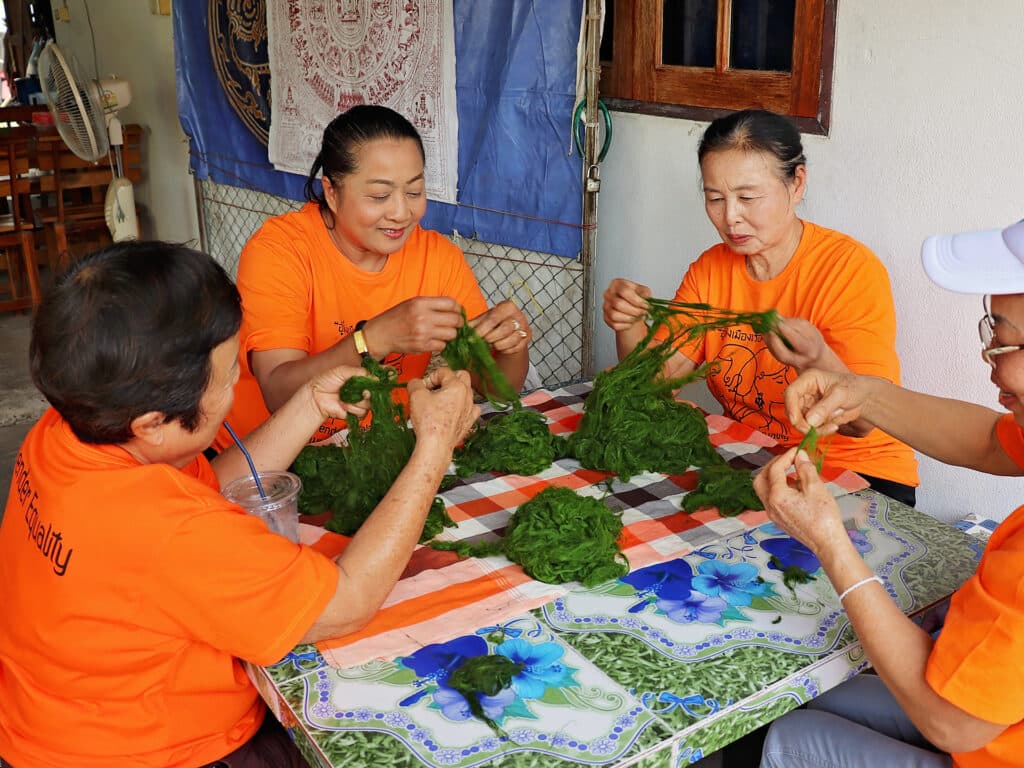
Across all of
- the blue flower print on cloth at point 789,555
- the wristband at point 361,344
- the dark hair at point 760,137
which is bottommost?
the blue flower print on cloth at point 789,555

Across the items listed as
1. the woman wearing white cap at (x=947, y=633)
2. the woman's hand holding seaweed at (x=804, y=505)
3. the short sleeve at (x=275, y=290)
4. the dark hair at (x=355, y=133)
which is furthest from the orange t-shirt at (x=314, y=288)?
the woman wearing white cap at (x=947, y=633)

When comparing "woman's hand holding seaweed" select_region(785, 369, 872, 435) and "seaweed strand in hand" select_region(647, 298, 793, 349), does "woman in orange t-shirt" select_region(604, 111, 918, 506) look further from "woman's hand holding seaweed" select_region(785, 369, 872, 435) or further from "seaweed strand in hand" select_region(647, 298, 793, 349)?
"woman's hand holding seaweed" select_region(785, 369, 872, 435)

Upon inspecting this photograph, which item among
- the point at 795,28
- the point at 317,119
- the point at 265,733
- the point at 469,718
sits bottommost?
the point at 265,733

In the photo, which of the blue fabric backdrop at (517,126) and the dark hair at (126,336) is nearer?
the dark hair at (126,336)

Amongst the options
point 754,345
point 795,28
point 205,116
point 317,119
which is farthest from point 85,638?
point 205,116

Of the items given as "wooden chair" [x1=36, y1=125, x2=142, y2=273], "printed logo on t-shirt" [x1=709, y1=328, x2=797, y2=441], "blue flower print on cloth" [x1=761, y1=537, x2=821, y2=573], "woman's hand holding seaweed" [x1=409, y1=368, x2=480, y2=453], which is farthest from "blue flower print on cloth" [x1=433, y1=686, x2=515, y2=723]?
"wooden chair" [x1=36, y1=125, x2=142, y2=273]

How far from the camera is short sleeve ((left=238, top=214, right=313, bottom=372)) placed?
292cm

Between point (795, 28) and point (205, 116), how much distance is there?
442 centimetres

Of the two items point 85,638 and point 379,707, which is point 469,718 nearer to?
point 379,707

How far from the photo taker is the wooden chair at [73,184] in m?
8.15

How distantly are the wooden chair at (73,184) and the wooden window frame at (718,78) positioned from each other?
560 centimetres

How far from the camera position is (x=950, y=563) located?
2035 millimetres

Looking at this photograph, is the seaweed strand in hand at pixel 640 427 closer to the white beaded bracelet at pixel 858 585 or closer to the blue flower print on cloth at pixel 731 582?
the blue flower print on cloth at pixel 731 582

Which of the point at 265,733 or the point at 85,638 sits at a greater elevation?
the point at 85,638
